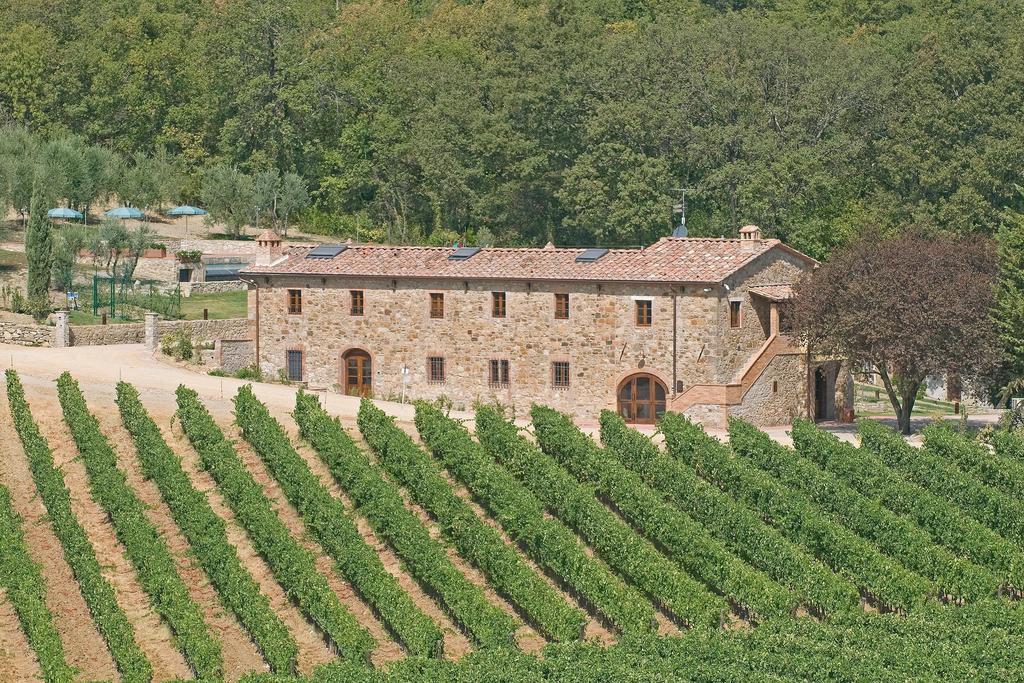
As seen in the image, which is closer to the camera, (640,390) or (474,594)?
(474,594)

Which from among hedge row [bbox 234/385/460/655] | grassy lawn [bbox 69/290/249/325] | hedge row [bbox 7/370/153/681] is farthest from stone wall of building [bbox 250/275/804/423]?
hedge row [bbox 7/370/153/681]

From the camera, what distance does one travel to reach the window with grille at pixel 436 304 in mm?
55656

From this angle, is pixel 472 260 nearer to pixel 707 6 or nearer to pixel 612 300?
pixel 612 300

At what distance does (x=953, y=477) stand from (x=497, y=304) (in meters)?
14.1

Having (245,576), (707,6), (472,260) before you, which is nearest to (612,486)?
(245,576)

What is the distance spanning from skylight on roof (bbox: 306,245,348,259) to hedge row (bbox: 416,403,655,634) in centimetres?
976

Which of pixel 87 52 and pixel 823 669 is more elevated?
pixel 87 52

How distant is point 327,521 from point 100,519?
504 cm

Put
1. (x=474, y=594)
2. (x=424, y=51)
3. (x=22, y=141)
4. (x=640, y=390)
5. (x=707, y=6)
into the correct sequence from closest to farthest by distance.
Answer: (x=474, y=594)
(x=640, y=390)
(x=22, y=141)
(x=424, y=51)
(x=707, y=6)

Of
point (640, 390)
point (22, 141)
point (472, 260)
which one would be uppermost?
point (22, 141)

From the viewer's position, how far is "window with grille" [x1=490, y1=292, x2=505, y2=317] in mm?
55000

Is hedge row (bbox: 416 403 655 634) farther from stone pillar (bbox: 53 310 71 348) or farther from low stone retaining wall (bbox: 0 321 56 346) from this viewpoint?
low stone retaining wall (bbox: 0 321 56 346)

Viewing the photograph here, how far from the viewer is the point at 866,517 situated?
141 feet

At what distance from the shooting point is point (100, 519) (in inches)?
1738
